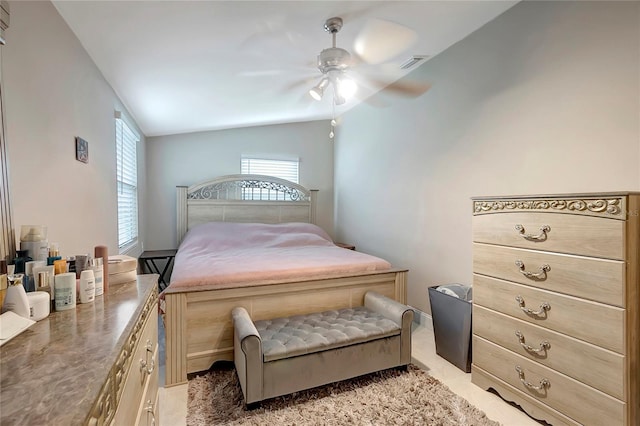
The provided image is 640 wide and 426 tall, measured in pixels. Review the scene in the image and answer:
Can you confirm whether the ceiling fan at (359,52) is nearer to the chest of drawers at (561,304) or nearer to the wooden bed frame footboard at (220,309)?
the chest of drawers at (561,304)

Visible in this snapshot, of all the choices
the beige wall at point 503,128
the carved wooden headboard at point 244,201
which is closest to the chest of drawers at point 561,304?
the beige wall at point 503,128

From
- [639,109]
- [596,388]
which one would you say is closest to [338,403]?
[596,388]

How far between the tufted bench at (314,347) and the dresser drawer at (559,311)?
21.2 inches

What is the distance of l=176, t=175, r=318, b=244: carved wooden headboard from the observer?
3.99 meters

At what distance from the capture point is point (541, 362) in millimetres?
1542

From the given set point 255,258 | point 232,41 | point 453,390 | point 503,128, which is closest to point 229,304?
point 255,258

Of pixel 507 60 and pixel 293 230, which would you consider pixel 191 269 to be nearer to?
pixel 293 230

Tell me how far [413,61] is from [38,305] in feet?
10.0

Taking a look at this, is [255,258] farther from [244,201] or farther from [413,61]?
[413,61]

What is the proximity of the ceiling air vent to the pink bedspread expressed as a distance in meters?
1.86

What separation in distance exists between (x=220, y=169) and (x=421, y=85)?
2853 millimetres

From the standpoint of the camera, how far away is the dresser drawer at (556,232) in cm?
128

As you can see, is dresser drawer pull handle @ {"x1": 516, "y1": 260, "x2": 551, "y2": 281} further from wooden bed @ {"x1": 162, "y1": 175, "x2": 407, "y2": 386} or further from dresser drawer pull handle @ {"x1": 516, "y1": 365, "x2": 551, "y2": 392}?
wooden bed @ {"x1": 162, "y1": 175, "x2": 407, "y2": 386}

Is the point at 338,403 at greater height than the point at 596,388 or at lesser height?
lesser
